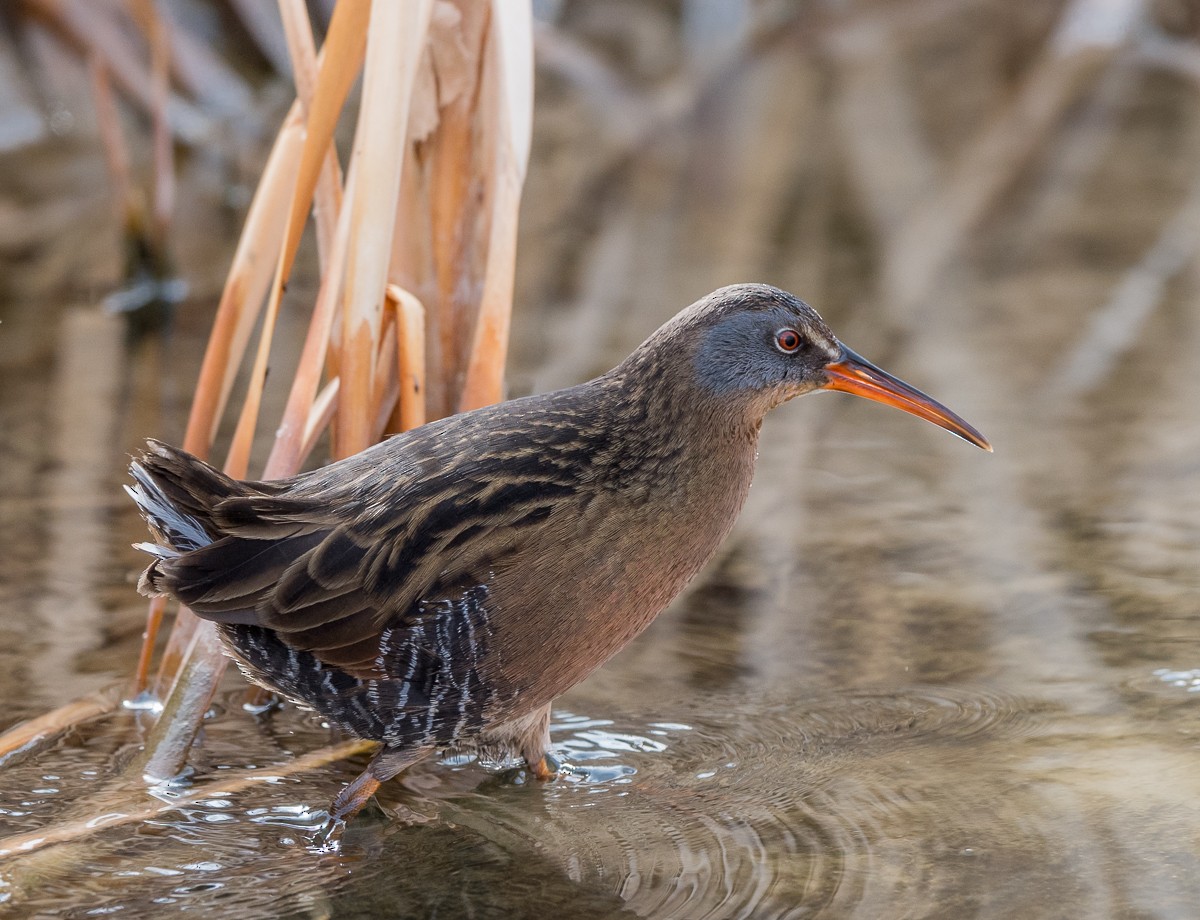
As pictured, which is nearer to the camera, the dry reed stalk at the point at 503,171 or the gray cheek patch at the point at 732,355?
the gray cheek patch at the point at 732,355

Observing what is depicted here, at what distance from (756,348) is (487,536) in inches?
22.3

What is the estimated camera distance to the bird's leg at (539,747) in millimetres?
2902

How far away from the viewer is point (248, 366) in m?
4.86

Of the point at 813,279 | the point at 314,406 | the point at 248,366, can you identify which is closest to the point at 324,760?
the point at 314,406

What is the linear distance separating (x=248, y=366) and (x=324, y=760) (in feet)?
6.91

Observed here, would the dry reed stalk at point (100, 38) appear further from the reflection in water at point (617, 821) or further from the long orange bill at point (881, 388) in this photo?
the long orange bill at point (881, 388)

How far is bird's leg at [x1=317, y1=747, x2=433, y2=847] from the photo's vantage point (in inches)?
109

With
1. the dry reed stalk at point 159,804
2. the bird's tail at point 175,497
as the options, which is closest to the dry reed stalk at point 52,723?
the dry reed stalk at point 159,804

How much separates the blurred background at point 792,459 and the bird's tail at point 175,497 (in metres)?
0.27

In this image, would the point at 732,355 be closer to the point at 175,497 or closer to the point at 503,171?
the point at 503,171

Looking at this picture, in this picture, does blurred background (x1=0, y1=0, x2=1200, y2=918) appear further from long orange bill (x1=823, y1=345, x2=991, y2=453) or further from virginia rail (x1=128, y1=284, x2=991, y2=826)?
long orange bill (x1=823, y1=345, x2=991, y2=453)

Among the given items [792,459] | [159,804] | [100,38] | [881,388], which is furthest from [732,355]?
[100,38]

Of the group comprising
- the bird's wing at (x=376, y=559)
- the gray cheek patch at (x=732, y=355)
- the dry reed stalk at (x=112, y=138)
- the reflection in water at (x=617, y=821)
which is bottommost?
the reflection in water at (x=617, y=821)

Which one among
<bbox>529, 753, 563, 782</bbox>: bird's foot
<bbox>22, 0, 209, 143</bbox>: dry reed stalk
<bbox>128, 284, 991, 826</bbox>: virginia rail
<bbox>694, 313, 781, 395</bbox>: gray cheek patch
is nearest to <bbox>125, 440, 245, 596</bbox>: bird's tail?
<bbox>128, 284, 991, 826</bbox>: virginia rail
